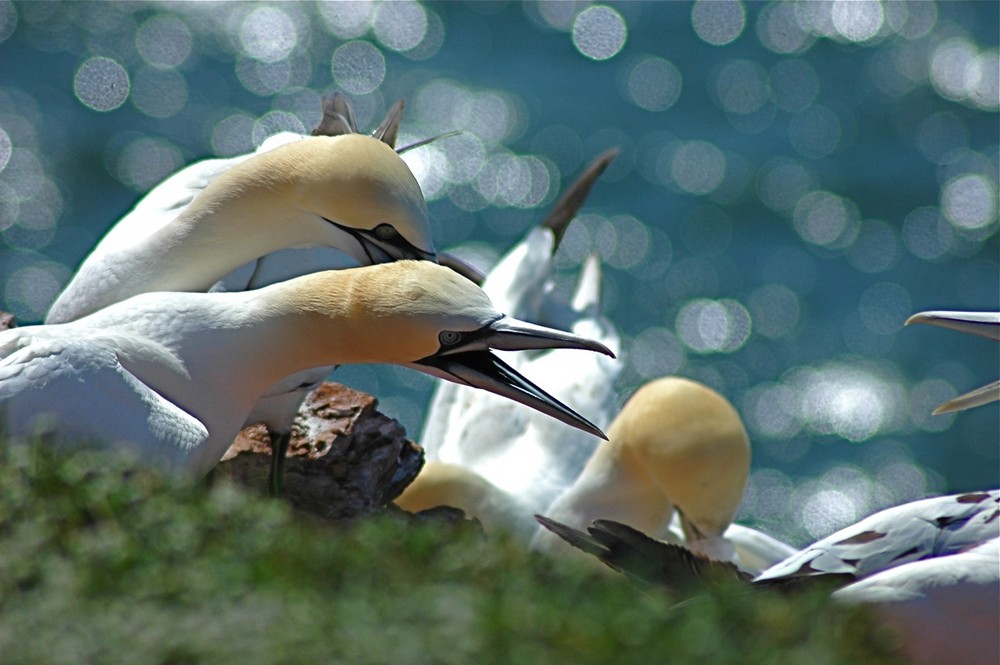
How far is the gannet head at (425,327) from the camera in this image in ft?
12.8

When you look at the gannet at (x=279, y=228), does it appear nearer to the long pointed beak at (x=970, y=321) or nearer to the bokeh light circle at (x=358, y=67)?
the long pointed beak at (x=970, y=321)

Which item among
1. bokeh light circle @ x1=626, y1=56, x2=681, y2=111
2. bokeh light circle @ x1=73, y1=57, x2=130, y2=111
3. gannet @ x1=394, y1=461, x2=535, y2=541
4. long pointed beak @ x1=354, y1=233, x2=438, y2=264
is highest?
long pointed beak @ x1=354, y1=233, x2=438, y2=264

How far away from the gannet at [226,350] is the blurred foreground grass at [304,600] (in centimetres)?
85

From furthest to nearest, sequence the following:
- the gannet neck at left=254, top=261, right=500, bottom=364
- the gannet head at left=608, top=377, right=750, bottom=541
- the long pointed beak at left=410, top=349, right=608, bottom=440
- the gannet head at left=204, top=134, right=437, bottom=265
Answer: the gannet head at left=608, top=377, right=750, bottom=541, the gannet head at left=204, top=134, right=437, bottom=265, the long pointed beak at left=410, top=349, right=608, bottom=440, the gannet neck at left=254, top=261, right=500, bottom=364

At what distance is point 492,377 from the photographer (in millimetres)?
4059

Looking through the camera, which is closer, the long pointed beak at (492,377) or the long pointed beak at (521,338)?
the long pointed beak at (521,338)

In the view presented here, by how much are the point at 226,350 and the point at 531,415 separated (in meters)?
2.80

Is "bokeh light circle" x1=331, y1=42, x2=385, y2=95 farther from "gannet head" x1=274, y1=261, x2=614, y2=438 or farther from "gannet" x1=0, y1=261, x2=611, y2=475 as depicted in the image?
"gannet head" x1=274, y1=261, x2=614, y2=438

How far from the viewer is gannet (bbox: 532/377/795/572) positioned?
5699 millimetres

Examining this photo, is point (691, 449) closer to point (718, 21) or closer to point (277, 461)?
point (277, 461)

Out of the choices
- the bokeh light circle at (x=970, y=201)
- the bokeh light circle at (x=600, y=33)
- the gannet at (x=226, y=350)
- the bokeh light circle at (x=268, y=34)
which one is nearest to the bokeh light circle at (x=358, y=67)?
the bokeh light circle at (x=268, y=34)

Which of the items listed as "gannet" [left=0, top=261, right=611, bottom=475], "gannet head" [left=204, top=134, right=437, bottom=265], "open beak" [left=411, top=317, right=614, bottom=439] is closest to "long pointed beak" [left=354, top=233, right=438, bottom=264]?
"gannet head" [left=204, top=134, right=437, bottom=265]

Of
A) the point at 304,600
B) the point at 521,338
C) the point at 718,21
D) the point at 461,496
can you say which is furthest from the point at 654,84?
the point at 304,600

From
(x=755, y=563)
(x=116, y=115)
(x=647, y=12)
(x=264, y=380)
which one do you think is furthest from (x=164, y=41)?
(x=264, y=380)
